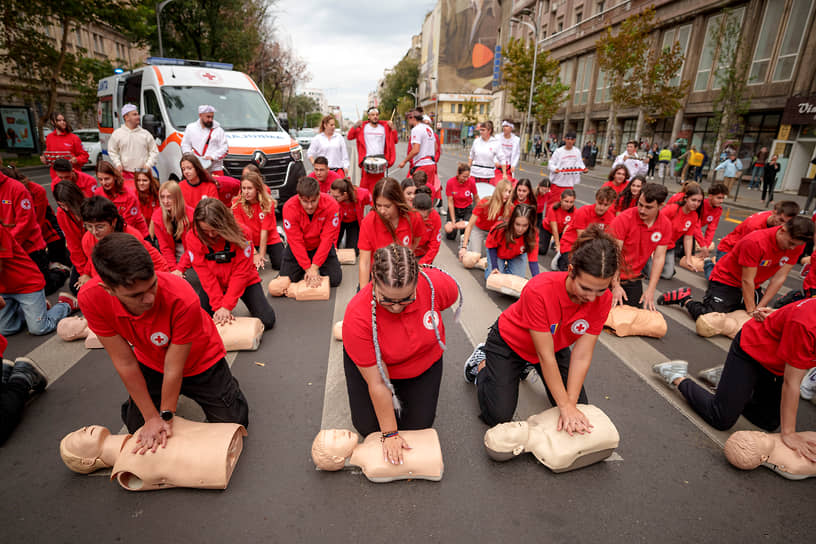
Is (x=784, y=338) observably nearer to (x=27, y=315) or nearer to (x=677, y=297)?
(x=677, y=297)

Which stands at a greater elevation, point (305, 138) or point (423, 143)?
point (305, 138)

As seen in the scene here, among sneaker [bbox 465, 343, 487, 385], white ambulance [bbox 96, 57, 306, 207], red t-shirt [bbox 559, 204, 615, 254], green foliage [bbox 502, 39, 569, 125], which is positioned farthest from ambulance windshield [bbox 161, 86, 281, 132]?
green foliage [bbox 502, 39, 569, 125]

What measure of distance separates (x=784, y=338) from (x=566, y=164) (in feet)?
22.0

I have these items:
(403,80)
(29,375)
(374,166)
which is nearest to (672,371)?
(29,375)

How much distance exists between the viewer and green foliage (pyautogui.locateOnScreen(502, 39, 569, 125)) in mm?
27453

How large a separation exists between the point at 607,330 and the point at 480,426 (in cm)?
217

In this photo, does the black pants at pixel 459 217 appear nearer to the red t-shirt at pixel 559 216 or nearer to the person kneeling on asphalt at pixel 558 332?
the red t-shirt at pixel 559 216

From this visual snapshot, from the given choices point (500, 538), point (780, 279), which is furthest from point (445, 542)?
point (780, 279)

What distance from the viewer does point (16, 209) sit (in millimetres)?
4262

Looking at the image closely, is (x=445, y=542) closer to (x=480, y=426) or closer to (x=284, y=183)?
(x=480, y=426)

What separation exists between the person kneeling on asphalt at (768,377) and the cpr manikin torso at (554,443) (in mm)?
978

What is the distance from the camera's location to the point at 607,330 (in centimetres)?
432

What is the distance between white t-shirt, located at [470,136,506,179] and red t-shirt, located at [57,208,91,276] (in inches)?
248

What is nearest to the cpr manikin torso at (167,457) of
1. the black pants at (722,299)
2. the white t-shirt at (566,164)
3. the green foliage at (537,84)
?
the black pants at (722,299)
